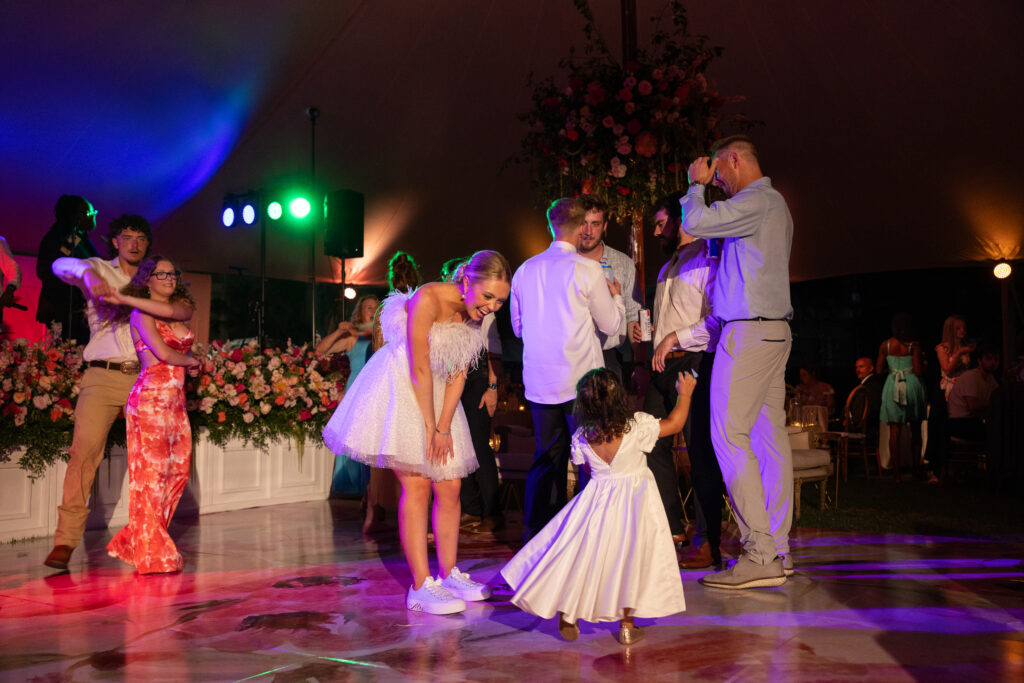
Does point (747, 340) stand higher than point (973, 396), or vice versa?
point (747, 340)

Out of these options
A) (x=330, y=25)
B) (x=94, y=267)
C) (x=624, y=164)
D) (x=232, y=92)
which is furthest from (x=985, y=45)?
(x=94, y=267)

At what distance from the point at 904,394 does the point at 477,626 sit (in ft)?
21.6

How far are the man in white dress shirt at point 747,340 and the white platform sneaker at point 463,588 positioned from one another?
853 mm

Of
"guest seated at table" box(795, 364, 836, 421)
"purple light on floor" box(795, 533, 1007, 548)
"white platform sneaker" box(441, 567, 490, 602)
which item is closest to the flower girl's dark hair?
"white platform sneaker" box(441, 567, 490, 602)

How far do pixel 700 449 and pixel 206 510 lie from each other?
3.52 m

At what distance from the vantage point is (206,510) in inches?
221

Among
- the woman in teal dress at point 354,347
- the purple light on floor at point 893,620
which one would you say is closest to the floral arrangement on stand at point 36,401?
the woman in teal dress at point 354,347

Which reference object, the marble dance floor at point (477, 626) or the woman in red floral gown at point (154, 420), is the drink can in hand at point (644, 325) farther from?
the woman in red floral gown at point (154, 420)

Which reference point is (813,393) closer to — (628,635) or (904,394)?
(904,394)

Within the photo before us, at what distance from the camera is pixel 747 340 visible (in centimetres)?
321

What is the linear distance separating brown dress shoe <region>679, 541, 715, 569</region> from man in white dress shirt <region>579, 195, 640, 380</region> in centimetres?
82

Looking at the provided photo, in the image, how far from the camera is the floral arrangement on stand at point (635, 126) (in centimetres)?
441

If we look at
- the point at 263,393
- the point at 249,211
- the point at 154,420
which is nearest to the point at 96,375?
the point at 154,420

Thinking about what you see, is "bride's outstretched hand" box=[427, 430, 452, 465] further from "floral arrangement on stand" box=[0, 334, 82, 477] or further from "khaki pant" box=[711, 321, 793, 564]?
"floral arrangement on stand" box=[0, 334, 82, 477]
